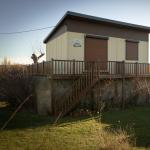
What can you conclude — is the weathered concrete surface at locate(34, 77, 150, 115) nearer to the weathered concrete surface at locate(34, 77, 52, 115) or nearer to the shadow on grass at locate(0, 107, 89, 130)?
the weathered concrete surface at locate(34, 77, 52, 115)

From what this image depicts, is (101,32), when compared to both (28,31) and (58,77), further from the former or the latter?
(28,31)

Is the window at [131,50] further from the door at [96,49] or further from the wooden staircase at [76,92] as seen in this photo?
Answer: the wooden staircase at [76,92]

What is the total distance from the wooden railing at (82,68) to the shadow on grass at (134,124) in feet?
9.21

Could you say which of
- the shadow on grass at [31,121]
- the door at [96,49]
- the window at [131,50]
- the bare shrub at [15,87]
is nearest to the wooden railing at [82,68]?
the door at [96,49]

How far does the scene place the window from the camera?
52.2 feet

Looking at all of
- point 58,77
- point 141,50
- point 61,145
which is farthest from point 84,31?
point 61,145

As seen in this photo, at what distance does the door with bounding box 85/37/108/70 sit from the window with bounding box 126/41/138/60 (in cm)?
202

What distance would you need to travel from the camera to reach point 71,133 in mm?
8172

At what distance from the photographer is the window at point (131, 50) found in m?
15.9

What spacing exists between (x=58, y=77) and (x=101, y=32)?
503 cm

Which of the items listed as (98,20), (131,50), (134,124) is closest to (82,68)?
(98,20)

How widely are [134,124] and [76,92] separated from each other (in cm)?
351

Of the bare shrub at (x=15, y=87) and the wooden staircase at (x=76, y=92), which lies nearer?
the wooden staircase at (x=76, y=92)

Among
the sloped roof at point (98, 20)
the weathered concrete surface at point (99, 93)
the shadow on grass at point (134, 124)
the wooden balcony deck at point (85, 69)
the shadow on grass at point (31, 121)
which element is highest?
the sloped roof at point (98, 20)
